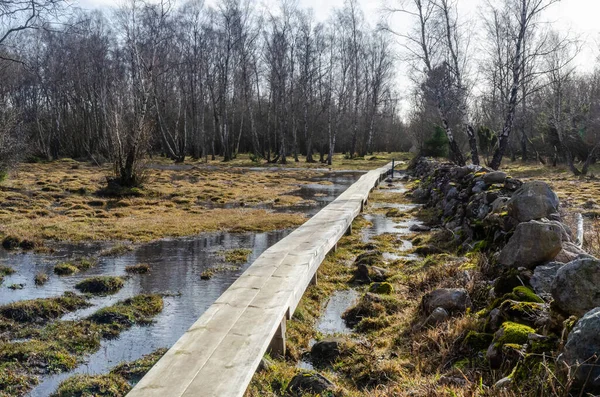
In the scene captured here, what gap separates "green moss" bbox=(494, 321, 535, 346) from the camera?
11.2 ft

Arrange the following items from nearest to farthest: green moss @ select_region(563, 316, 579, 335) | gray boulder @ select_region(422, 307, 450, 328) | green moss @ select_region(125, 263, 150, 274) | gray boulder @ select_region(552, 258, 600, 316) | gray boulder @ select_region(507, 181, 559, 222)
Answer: green moss @ select_region(563, 316, 579, 335)
gray boulder @ select_region(552, 258, 600, 316)
gray boulder @ select_region(422, 307, 450, 328)
gray boulder @ select_region(507, 181, 559, 222)
green moss @ select_region(125, 263, 150, 274)

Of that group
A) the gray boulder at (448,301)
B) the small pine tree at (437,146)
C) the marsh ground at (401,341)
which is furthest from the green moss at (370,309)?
the small pine tree at (437,146)

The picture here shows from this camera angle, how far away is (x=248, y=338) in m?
4.03

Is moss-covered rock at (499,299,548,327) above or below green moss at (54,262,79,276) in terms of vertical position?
above

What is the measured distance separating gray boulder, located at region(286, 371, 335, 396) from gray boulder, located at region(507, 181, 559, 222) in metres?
3.19

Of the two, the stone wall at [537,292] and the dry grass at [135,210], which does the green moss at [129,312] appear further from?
the dry grass at [135,210]

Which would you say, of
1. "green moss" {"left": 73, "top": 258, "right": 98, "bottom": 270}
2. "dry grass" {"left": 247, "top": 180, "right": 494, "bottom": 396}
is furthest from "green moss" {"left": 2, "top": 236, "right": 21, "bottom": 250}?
"dry grass" {"left": 247, "top": 180, "right": 494, "bottom": 396}

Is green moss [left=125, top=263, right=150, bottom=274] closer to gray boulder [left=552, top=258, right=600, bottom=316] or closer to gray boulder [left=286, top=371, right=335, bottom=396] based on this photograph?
gray boulder [left=286, top=371, right=335, bottom=396]

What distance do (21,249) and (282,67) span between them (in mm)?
29086

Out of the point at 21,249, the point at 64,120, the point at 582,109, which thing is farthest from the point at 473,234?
the point at 64,120

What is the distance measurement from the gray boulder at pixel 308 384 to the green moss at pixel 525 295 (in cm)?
160

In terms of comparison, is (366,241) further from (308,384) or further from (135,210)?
(135,210)

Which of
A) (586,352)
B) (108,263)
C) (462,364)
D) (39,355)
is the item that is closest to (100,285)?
(108,263)

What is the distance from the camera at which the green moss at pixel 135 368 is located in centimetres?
435
